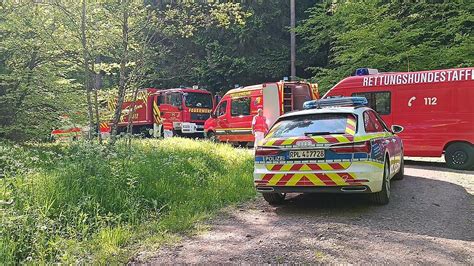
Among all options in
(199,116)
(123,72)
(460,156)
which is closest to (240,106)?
(199,116)

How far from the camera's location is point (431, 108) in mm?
11250

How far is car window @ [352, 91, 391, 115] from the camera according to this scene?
12.1 metres

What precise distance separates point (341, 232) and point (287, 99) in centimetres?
1153

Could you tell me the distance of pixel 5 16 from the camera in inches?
394

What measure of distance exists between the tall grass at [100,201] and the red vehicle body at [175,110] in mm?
12339

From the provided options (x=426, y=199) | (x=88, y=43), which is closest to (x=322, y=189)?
(x=426, y=199)

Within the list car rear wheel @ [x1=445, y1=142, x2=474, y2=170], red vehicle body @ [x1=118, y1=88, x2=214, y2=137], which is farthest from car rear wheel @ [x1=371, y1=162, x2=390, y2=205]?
red vehicle body @ [x1=118, y1=88, x2=214, y2=137]

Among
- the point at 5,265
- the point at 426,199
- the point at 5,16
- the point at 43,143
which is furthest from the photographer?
the point at 43,143

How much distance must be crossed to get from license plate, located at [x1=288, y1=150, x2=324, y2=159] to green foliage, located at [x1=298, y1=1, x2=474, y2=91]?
Answer: 11.9 metres

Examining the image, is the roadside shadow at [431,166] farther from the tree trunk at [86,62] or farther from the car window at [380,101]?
the tree trunk at [86,62]

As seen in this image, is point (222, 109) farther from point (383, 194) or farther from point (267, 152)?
point (383, 194)

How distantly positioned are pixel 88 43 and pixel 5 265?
7482mm

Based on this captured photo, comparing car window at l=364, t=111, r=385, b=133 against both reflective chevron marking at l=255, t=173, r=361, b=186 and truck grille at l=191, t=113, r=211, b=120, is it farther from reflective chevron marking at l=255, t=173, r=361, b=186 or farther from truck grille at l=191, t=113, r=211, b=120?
truck grille at l=191, t=113, r=211, b=120

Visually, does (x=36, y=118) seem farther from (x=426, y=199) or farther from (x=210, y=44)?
(x=210, y=44)
